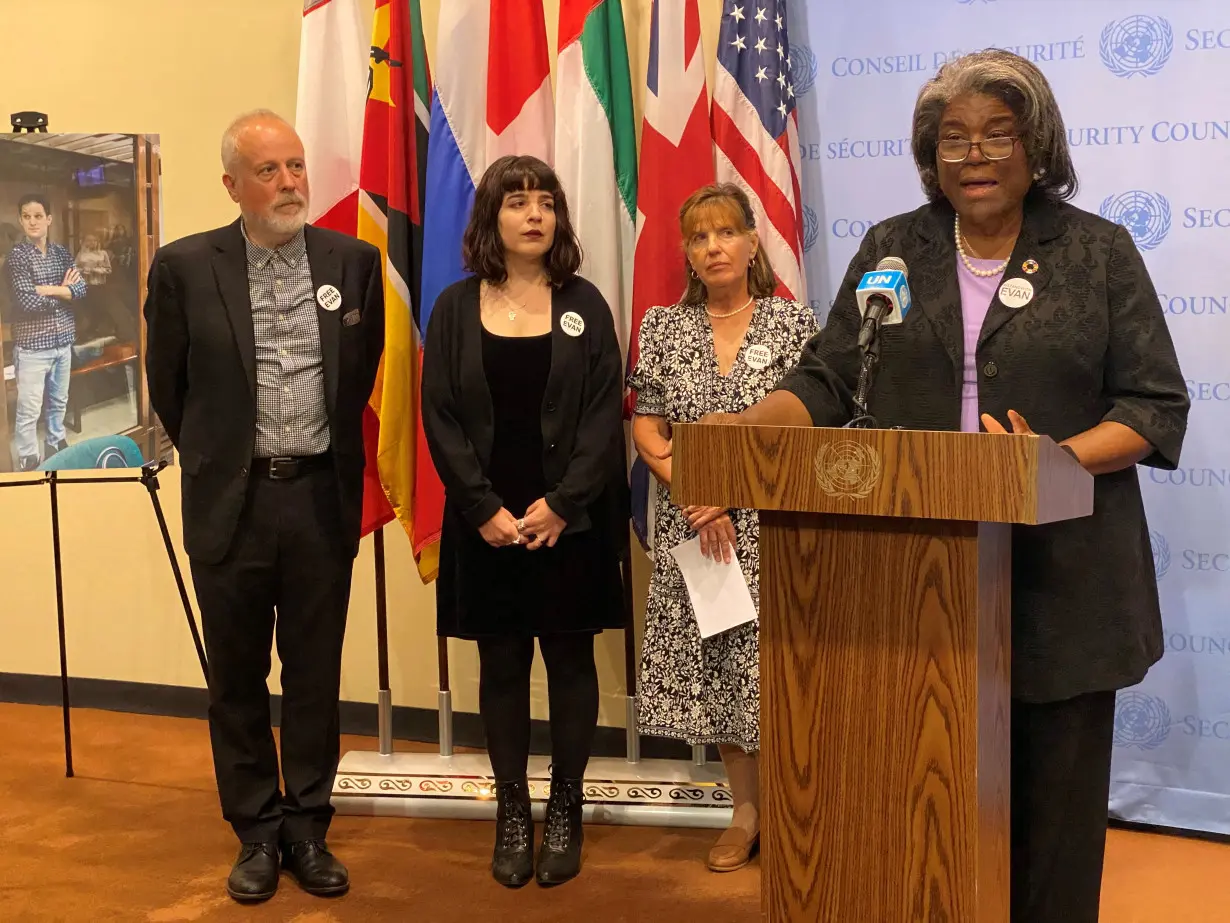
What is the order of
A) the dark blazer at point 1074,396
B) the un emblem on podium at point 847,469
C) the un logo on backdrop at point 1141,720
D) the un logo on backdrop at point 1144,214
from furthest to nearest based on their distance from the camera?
1. the un logo on backdrop at point 1141,720
2. the un logo on backdrop at point 1144,214
3. the dark blazer at point 1074,396
4. the un emblem on podium at point 847,469

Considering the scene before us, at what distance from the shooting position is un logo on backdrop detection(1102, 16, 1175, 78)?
10.5 feet

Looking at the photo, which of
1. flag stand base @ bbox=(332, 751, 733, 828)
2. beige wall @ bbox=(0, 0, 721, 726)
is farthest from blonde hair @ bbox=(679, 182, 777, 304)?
flag stand base @ bbox=(332, 751, 733, 828)

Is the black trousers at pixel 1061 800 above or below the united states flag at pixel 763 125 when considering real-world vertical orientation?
below

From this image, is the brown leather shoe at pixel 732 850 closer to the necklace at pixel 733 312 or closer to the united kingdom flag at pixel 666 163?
the united kingdom flag at pixel 666 163

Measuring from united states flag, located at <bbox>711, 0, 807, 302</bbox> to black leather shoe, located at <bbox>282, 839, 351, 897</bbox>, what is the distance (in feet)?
6.28

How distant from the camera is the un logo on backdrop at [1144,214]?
3.25 m

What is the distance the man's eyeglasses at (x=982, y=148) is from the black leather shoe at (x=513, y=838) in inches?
79.0

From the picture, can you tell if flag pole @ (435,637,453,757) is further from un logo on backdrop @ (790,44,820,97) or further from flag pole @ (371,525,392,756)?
un logo on backdrop @ (790,44,820,97)

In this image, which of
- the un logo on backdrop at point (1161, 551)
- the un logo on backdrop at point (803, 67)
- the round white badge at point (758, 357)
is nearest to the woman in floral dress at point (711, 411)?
the round white badge at point (758, 357)

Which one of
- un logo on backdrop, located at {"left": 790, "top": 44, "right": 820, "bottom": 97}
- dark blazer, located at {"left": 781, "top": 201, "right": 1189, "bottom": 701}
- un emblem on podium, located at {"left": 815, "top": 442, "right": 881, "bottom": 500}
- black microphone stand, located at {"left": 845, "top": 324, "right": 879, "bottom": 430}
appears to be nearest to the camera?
un emblem on podium, located at {"left": 815, "top": 442, "right": 881, "bottom": 500}

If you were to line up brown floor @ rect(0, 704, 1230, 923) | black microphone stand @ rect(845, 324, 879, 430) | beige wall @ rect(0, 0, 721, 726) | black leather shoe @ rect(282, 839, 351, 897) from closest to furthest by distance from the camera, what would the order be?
black microphone stand @ rect(845, 324, 879, 430)
brown floor @ rect(0, 704, 1230, 923)
black leather shoe @ rect(282, 839, 351, 897)
beige wall @ rect(0, 0, 721, 726)

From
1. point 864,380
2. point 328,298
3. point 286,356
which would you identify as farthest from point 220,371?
point 864,380

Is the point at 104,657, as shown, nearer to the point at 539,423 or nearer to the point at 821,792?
the point at 539,423

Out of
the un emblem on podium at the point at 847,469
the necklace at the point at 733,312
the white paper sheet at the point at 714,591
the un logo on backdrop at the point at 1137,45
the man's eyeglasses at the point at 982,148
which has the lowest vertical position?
the white paper sheet at the point at 714,591
